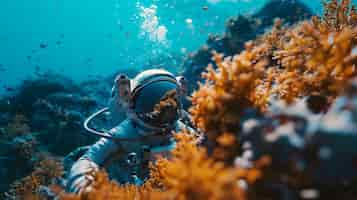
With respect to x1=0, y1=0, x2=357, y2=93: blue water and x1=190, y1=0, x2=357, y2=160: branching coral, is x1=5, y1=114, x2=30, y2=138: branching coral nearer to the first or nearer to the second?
x1=190, y1=0, x2=357, y2=160: branching coral

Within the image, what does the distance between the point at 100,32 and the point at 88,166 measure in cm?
8884

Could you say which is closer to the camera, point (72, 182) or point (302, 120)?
point (302, 120)

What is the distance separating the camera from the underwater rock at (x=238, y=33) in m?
12.9

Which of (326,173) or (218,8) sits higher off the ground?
(218,8)

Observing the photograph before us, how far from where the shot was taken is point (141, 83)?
3.67 metres

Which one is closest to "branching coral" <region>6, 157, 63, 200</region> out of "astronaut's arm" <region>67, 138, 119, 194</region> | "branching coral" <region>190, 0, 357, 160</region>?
"astronaut's arm" <region>67, 138, 119, 194</region>

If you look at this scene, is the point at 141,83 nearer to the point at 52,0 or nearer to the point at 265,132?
the point at 265,132

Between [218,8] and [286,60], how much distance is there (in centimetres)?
4485

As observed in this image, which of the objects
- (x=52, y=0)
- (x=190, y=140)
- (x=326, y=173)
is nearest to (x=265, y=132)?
(x=326, y=173)

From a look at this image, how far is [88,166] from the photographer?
2.55 m

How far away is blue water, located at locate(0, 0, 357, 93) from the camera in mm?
45062

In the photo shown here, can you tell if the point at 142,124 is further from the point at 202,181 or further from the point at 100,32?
the point at 100,32

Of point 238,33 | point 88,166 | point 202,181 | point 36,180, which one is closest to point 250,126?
point 202,181

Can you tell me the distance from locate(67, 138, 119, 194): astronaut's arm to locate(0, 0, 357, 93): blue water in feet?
89.1
